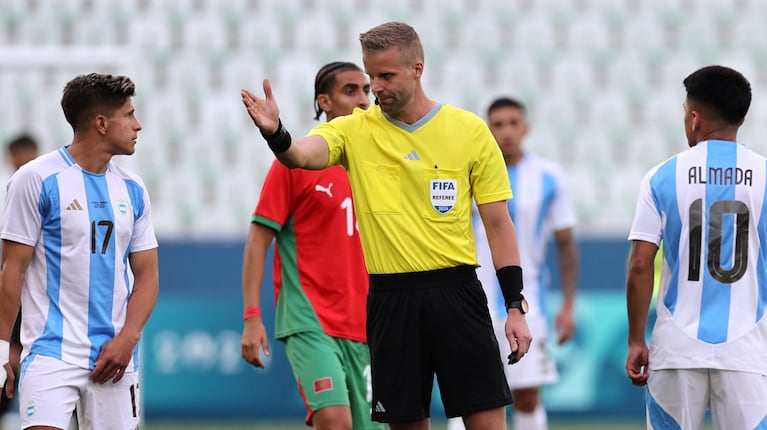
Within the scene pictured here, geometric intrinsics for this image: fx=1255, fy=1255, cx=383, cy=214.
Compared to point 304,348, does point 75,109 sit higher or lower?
higher

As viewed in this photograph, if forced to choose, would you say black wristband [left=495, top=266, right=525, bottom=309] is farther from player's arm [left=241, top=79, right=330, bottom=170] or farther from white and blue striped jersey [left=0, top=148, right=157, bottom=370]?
white and blue striped jersey [left=0, top=148, right=157, bottom=370]

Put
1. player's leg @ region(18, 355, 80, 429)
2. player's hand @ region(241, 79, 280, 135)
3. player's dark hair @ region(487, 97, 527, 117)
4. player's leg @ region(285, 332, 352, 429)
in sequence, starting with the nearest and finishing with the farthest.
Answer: player's hand @ region(241, 79, 280, 135) → player's leg @ region(18, 355, 80, 429) → player's leg @ region(285, 332, 352, 429) → player's dark hair @ region(487, 97, 527, 117)

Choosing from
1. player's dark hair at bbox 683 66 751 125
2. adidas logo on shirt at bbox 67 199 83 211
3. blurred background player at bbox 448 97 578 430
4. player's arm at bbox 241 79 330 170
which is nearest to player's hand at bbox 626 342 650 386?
player's dark hair at bbox 683 66 751 125

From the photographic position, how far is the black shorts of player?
207 inches

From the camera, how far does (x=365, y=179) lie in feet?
17.5

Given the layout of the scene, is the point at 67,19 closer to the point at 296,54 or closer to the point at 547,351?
the point at 296,54

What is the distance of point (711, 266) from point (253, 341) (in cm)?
232

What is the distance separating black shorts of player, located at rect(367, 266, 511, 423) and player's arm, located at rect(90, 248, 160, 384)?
3.54 feet

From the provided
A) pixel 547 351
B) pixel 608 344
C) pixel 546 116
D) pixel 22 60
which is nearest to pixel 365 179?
pixel 547 351

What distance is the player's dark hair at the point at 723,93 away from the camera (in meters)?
5.50

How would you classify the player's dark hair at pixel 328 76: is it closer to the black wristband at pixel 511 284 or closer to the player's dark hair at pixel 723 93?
the black wristband at pixel 511 284

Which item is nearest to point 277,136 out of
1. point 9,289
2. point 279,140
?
point 279,140

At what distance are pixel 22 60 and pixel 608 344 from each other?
19.9 ft

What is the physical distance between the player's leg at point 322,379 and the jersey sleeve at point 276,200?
1.99 feet
